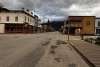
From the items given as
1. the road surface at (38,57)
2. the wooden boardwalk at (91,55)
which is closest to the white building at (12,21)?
the road surface at (38,57)

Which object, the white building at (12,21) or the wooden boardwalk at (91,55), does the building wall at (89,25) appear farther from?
the wooden boardwalk at (91,55)

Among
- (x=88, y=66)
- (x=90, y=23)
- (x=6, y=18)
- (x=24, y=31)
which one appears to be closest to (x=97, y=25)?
(x=90, y=23)

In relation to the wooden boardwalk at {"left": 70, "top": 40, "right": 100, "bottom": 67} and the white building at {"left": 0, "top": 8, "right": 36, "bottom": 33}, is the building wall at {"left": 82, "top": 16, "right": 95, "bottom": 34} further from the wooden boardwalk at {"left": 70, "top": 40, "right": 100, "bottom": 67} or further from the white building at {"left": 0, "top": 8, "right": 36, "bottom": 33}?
the wooden boardwalk at {"left": 70, "top": 40, "right": 100, "bottom": 67}

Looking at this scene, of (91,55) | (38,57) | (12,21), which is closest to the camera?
(38,57)

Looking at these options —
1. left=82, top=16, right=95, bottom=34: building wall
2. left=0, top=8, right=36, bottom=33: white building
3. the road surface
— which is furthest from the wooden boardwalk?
left=0, top=8, right=36, bottom=33: white building

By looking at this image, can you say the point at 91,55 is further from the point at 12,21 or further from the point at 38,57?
the point at 12,21

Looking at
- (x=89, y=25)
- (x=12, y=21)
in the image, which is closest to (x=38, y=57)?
(x=89, y=25)

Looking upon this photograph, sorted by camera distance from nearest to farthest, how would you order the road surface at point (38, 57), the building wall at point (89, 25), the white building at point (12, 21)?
the road surface at point (38, 57) → the building wall at point (89, 25) → the white building at point (12, 21)

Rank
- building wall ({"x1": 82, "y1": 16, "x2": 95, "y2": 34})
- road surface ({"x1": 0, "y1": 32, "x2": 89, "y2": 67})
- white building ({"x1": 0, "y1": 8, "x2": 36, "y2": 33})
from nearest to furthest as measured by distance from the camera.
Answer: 1. road surface ({"x1": 0, "y1": 32, "x2": 89, "y2": 67})
2. building wall ({"x1": 82, "y1": 16, "x2": 95, "y2": 34})
3. white building ({"x1": 0, "y1": 8, "x2": 36, "y2": 33})

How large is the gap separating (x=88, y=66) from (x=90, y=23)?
79402mm

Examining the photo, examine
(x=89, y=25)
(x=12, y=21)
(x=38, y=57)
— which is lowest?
(x=38, y=57)

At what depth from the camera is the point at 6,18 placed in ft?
Answer: 299

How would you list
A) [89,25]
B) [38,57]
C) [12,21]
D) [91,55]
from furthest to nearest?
[12,21], [89,25], [91,55], [38,57]

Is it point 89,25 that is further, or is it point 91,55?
point 89,25
